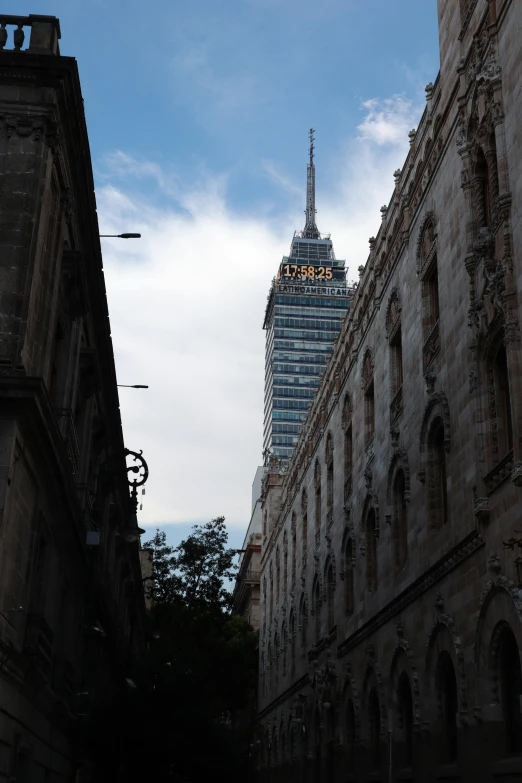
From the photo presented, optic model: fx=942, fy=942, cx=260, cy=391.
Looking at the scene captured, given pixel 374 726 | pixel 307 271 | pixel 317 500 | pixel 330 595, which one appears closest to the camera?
pixel 374 726

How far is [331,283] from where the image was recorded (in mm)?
168875

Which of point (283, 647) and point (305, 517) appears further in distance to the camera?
point (283, 647)

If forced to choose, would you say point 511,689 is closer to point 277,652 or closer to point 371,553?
point 371,553

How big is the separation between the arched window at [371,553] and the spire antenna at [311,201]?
162 m

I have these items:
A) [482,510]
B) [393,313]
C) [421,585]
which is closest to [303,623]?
[393,313]

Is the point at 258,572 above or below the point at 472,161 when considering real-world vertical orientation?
above

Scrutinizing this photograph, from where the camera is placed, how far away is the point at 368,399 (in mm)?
32188

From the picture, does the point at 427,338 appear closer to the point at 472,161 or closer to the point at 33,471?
the point at 472,161

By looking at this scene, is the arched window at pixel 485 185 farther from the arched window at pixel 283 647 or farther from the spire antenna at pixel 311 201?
the spire antenna at pixel 311 201

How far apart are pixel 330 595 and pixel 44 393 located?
23936 millimetres

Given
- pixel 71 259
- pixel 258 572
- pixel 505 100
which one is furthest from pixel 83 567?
pixel 258 572

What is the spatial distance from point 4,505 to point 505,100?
12147 mm

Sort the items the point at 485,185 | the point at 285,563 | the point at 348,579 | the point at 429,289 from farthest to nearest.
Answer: the point at 285,563, the point at 348,579, the point at 429,289, the point at 485,185

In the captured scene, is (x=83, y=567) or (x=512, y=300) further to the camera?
(x=83, y=567)
